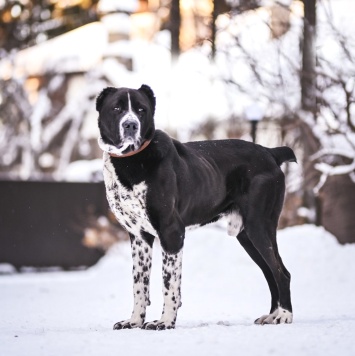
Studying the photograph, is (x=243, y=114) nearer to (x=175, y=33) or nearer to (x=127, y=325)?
(x=175, y=33)

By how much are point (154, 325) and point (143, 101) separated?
1815 mm

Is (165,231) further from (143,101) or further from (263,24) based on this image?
(263,24)

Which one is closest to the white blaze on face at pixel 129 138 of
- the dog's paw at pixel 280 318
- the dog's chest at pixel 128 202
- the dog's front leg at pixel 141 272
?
the dog's chest at pixel 128 202

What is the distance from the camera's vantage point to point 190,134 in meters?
22.1

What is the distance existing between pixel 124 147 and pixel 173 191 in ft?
1.75

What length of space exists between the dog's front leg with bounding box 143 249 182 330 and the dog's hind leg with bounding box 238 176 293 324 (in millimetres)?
984

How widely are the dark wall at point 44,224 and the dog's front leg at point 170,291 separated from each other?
10.2 metres

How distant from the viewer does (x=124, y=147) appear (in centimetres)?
688

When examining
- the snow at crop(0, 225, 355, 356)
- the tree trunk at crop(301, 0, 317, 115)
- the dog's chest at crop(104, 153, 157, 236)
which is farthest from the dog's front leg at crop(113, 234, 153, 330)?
the tree trunk at crop(301, 0, 317, 115)

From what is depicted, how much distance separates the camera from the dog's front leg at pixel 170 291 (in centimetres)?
685

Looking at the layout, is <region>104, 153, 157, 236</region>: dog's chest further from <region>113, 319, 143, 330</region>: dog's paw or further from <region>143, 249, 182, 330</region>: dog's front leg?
<region>113, 319, 143, 330</region>: dog's paw

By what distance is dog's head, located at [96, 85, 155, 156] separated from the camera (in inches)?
268

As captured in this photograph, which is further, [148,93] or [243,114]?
[243,114]

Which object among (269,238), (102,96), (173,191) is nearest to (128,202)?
(173,191)
